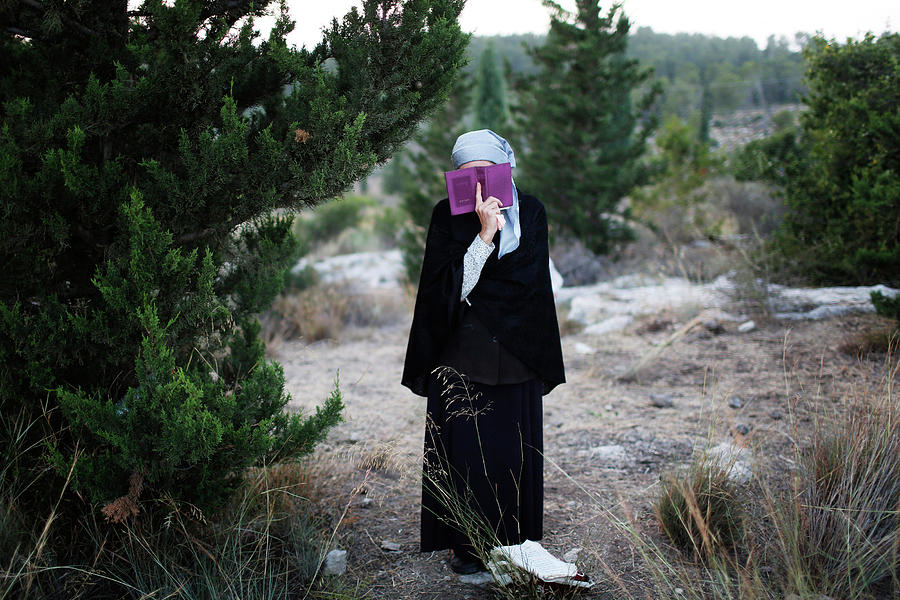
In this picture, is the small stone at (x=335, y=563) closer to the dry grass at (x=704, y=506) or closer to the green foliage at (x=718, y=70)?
the dry grass at (x=704, y=506)

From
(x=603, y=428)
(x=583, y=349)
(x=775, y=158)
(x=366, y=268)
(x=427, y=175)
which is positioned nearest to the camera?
(x=603, y=428)

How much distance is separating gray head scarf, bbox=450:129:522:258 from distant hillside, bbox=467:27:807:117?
1924 inches

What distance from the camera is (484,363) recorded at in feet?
8.73

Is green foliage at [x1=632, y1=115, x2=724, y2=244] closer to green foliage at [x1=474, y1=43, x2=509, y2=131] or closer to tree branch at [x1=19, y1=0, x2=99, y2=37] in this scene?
green foliage at [x1=474, y1=43, x2=509, y2=131]

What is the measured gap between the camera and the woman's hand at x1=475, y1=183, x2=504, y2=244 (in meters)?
2.51

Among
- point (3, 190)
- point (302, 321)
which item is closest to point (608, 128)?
point (302, 321)

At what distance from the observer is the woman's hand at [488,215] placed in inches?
99.0

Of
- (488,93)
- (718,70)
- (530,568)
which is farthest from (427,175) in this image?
(718,70)

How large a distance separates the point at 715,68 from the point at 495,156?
64.4 metres

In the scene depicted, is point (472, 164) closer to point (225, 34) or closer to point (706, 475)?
point (225, 34)

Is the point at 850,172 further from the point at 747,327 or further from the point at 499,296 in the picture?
the point at 499,296

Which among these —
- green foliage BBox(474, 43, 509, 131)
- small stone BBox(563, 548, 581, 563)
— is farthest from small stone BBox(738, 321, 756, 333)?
green foliage BBox(474, 43, 509, 131)

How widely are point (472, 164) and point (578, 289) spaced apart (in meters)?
8.40

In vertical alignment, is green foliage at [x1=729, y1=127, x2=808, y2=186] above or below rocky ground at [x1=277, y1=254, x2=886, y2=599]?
above
